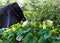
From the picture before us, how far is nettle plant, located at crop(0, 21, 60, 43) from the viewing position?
104 inches

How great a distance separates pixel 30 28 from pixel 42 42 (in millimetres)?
278

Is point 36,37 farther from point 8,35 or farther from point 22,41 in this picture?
point 8,35

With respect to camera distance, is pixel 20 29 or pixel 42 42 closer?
pixel 42 42

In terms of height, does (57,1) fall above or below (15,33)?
below

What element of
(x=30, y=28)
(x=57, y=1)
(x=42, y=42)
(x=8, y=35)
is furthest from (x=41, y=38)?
Result: (x=57, y=1)

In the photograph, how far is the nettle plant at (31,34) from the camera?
2633 mm

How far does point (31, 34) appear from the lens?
2.75 metres

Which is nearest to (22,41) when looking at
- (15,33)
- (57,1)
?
(15,33)

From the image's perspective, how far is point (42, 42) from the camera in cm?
264

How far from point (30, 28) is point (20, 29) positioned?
0.15 metres

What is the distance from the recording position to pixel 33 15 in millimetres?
8297

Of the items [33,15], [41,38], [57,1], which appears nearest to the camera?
[41,38]

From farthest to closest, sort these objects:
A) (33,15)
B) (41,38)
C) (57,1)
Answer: (57,1) → (33,15) → (41,38)

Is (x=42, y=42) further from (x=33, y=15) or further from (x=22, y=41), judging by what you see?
(x=33, y=15)
